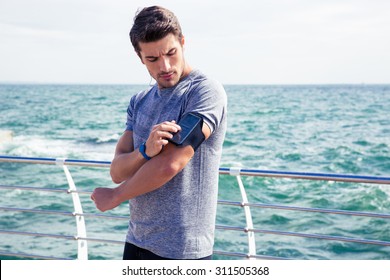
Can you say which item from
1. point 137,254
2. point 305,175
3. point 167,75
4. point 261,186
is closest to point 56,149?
point 261,186

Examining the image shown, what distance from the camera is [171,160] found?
146 cm

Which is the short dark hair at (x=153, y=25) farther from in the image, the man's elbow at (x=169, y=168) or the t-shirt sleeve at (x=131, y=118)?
the man's elbow at (x=169, y=168)

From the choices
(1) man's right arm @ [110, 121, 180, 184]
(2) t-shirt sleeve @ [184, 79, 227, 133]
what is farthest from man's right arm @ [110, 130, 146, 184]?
(2) t-shirt sleeve @ [184, 79, 227, 133]

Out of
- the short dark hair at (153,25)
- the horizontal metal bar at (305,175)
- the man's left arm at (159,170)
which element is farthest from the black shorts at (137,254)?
the horizontal metal bar at (305,175)

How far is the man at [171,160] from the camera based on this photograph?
58.3 inches

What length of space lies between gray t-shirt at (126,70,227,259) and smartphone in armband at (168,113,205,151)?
0.04 metres

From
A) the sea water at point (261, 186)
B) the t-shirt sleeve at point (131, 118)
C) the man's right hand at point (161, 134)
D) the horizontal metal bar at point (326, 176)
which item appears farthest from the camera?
the sea water at point (261, 186)

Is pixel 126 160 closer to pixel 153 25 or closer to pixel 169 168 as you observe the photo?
pixel 169 168

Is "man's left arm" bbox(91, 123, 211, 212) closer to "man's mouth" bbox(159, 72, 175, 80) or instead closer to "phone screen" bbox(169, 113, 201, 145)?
"phone screen" bbox(169, 113, 201, 145)

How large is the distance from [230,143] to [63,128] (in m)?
11.8

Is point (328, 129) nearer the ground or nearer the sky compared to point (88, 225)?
nearer the sky
